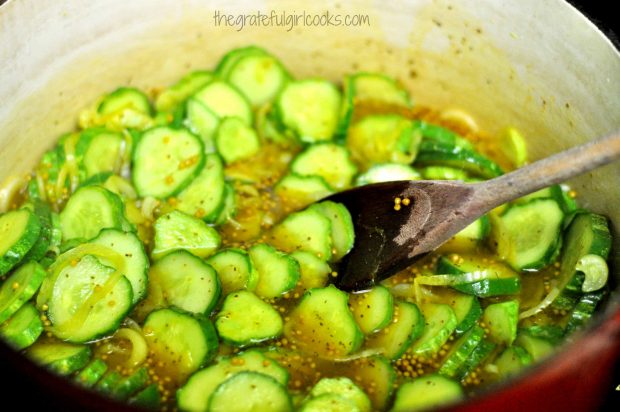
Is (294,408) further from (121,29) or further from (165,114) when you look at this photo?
(121,29)

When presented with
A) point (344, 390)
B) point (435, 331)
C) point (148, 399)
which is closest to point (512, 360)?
point (435, 331)

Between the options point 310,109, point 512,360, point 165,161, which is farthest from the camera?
point 310,109

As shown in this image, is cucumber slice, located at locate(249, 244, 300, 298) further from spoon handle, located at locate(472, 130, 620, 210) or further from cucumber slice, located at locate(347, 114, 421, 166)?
cucumber slice, located at locate(347, 114, 421, 166)

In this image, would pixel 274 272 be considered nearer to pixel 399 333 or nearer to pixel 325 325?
pixel 325 325

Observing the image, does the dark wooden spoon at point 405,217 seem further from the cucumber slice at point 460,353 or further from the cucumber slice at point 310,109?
the cucumber slice at point 310,109

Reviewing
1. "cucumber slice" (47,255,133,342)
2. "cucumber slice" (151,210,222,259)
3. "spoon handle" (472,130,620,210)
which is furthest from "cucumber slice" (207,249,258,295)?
"spoon handle" (472,130,620,210)

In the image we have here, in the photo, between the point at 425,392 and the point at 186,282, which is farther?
the point at 186,282

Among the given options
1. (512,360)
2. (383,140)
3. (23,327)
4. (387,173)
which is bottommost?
(23,327)

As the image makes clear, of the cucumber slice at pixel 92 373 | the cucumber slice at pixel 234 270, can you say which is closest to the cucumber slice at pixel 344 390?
the cucumber slice at pixel 234 270
